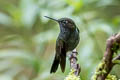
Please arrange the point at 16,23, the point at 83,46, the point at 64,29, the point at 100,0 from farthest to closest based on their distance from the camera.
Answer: the point at 16,23 < the point at 100,0 < the point at 83,46 < the point at 64,29

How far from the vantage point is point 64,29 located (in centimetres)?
140

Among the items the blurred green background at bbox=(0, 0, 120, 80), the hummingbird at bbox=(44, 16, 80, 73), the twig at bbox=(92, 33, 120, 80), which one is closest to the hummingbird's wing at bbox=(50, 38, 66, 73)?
the hummingbird at bbox=(44, 16, 80, 73)

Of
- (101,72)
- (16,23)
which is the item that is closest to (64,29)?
(101,72)

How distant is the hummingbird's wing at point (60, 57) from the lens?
4.08ft

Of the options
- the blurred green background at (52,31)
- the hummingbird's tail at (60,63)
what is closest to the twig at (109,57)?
the hummingbird's tail at (60,63)

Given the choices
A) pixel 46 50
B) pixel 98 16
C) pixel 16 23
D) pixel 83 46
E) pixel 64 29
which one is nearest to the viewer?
pixel 64 29

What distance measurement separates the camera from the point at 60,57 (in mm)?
1276

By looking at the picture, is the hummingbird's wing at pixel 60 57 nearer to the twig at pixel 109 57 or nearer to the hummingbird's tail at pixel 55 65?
the hummingbird's tail at pixel 55 65

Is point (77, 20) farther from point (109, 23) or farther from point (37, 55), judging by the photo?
point (37, 55)

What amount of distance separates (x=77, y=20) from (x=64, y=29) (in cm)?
126

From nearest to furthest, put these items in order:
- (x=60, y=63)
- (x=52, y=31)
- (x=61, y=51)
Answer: (x=60, y=63), (x=61, y=51), (x=52, y=31)

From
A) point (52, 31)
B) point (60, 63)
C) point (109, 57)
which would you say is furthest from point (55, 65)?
point (52, 31)

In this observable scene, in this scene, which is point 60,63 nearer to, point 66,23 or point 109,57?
point 66,23

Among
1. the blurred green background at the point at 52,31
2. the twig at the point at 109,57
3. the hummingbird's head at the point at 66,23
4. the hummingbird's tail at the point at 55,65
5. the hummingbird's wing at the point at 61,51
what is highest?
the blurred green background at the point at 52,31
